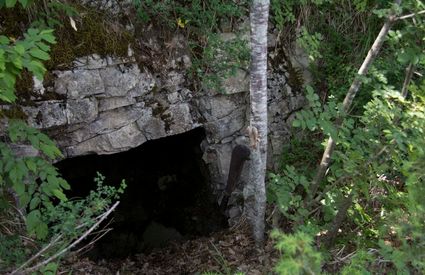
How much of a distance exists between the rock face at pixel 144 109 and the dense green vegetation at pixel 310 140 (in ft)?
0.57

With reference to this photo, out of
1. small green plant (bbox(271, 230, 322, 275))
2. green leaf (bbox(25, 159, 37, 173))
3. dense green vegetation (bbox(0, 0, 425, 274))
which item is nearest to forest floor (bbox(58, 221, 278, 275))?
dense green vegetation (bbox(0, 0, 425, 274))

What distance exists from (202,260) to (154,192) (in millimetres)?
1785

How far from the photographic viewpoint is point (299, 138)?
16.1 ft

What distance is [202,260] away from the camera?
4.53 m

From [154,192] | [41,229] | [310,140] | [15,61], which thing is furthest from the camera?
[154,192]

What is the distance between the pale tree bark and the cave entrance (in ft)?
4.71

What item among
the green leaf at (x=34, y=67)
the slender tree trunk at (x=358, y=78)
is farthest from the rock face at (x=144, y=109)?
the green leaf at (x=34, y=67)

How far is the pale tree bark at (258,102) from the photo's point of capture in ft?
11.0

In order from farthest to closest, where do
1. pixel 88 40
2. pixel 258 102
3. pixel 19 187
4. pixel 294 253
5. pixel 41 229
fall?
pixel 88 40 → pixel 258 102 → pixel 41 229 → pixel 19 187 → pixel 294 253

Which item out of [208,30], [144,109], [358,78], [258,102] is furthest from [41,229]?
[358,78]

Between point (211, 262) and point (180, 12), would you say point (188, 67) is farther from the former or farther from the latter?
point (211, 262)

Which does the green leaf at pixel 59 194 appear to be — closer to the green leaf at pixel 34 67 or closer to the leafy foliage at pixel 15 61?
the leafy foliage at pixel 15 61

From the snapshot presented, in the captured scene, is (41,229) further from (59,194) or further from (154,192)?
(154,192)

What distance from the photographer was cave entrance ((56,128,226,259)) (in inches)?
216
